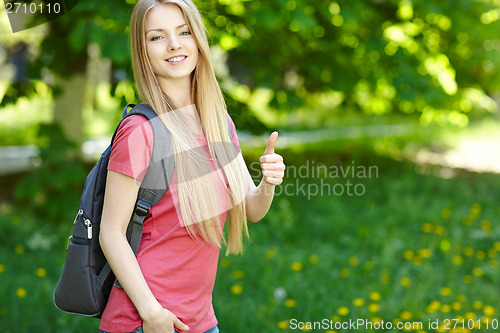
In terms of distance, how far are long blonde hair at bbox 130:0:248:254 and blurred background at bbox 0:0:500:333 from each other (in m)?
0.92

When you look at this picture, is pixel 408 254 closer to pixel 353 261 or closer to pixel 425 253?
pixel 425 253

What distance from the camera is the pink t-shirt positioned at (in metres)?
1.40

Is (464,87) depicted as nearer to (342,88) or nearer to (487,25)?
(487,25)

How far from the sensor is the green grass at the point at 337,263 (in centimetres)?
329

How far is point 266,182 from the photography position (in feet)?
5.12

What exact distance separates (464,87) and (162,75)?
6298 millimetres

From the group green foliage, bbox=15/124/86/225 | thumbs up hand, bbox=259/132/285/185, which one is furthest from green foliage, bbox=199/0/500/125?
thumbs up hand, bbox=259/132/285/185

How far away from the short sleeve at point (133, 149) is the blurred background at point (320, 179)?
3.70ft

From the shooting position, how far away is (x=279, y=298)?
139 inches

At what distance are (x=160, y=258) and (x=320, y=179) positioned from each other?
216 inches

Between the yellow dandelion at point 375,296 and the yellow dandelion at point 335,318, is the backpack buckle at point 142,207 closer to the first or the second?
the yellow dandelion at point 335,318

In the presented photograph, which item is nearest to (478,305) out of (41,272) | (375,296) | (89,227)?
(375,296)

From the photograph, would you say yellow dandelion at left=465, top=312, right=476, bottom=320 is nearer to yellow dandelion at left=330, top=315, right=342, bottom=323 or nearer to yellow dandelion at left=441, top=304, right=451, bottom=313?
yellow dandelion at left=441, top=304, right=451, bottom=313

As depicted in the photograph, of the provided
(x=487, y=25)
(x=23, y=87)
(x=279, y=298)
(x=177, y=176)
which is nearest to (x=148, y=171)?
(x=177, y=176)
